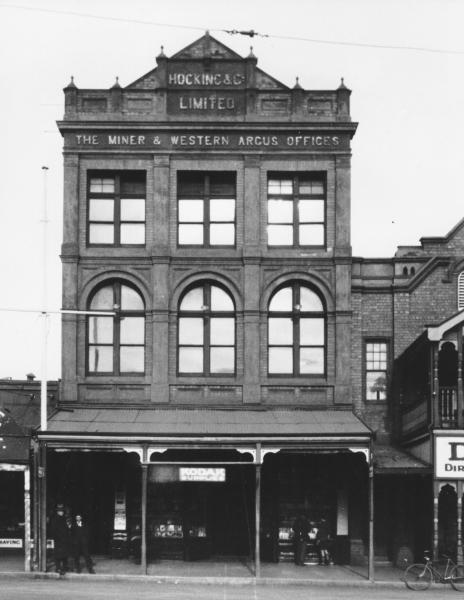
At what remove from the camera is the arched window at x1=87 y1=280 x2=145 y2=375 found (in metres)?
29.2

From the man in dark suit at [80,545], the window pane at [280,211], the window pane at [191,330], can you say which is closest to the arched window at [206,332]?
the window pane at [191,330]

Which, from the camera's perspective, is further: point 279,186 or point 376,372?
point 279,186

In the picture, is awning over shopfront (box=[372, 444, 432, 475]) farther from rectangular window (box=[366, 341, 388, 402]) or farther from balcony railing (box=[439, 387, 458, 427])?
rectangular window (box=[366, 341, 388, 402])

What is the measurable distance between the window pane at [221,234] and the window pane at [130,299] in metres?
2.63

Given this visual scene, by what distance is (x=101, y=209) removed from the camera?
97.0ft

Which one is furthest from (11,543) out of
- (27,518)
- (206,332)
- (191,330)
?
(206,332)

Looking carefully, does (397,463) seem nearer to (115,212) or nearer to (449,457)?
(449,457)

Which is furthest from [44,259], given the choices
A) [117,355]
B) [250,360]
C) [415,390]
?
[415,390]

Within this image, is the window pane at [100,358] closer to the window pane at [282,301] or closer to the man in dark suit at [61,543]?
the window pane at [282,301]

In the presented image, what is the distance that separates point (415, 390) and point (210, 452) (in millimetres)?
5973

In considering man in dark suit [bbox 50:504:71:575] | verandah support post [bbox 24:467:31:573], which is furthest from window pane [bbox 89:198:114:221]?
man in dark suit [bbox 50:504:71:575]

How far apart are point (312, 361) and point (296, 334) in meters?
0.88

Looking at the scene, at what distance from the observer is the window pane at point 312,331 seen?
2928 centimetres

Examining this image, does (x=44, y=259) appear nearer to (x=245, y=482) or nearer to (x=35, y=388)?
(x=35, y=388)
